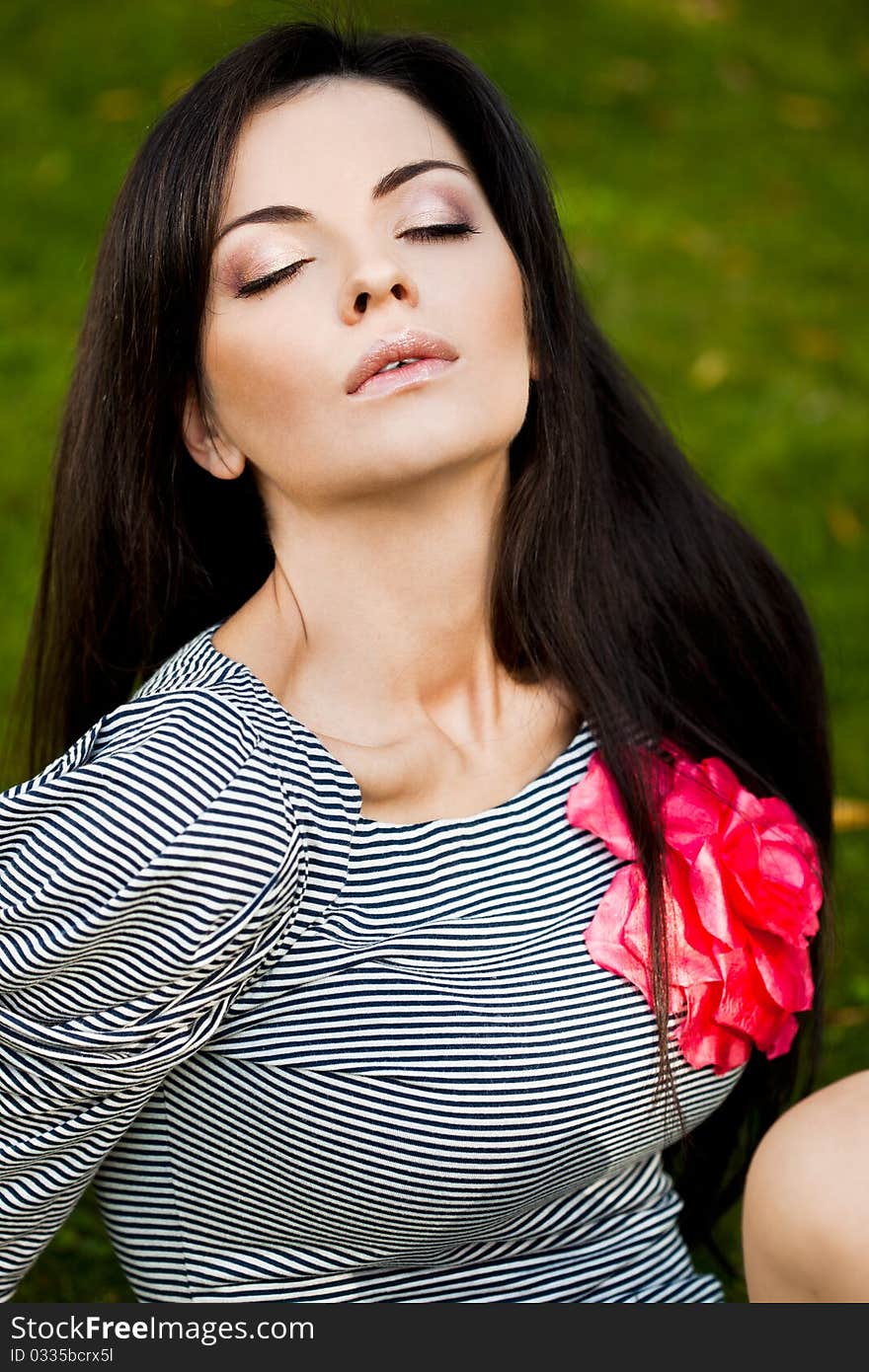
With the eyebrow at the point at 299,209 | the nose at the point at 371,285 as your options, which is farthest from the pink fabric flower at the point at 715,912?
the eyebrow at the point at 299,209

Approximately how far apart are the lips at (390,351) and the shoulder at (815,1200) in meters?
1.07

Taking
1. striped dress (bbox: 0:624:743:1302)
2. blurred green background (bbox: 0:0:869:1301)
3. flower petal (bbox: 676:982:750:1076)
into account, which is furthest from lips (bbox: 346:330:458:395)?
blurred green background (bbox: 0:0:869:1301)

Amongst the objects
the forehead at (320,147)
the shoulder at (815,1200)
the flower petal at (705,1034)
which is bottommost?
the shoulder at (815,1200)

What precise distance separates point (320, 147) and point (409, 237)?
16 centimetres

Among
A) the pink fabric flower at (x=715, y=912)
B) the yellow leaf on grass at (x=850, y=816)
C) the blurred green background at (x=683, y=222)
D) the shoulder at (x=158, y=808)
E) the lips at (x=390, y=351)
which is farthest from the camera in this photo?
the blurred green background at (x=683, y=222)

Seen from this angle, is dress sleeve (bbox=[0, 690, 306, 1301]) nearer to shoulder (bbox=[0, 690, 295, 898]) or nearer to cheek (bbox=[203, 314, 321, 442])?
shoulder (bbox=[0, 690, 295, 898])

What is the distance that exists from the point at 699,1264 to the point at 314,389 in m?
1.77

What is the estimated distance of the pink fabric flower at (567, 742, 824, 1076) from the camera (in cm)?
210

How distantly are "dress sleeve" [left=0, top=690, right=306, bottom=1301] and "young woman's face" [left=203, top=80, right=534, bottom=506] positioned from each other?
0.37m

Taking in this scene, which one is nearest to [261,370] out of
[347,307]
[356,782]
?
[347,307]

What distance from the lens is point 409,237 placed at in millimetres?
2078

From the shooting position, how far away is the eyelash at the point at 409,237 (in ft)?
6.72

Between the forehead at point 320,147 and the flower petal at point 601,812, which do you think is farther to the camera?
the flower petal at point 601,812

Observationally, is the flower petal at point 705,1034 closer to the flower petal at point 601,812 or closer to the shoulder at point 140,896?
the flower petal at point 601,812
